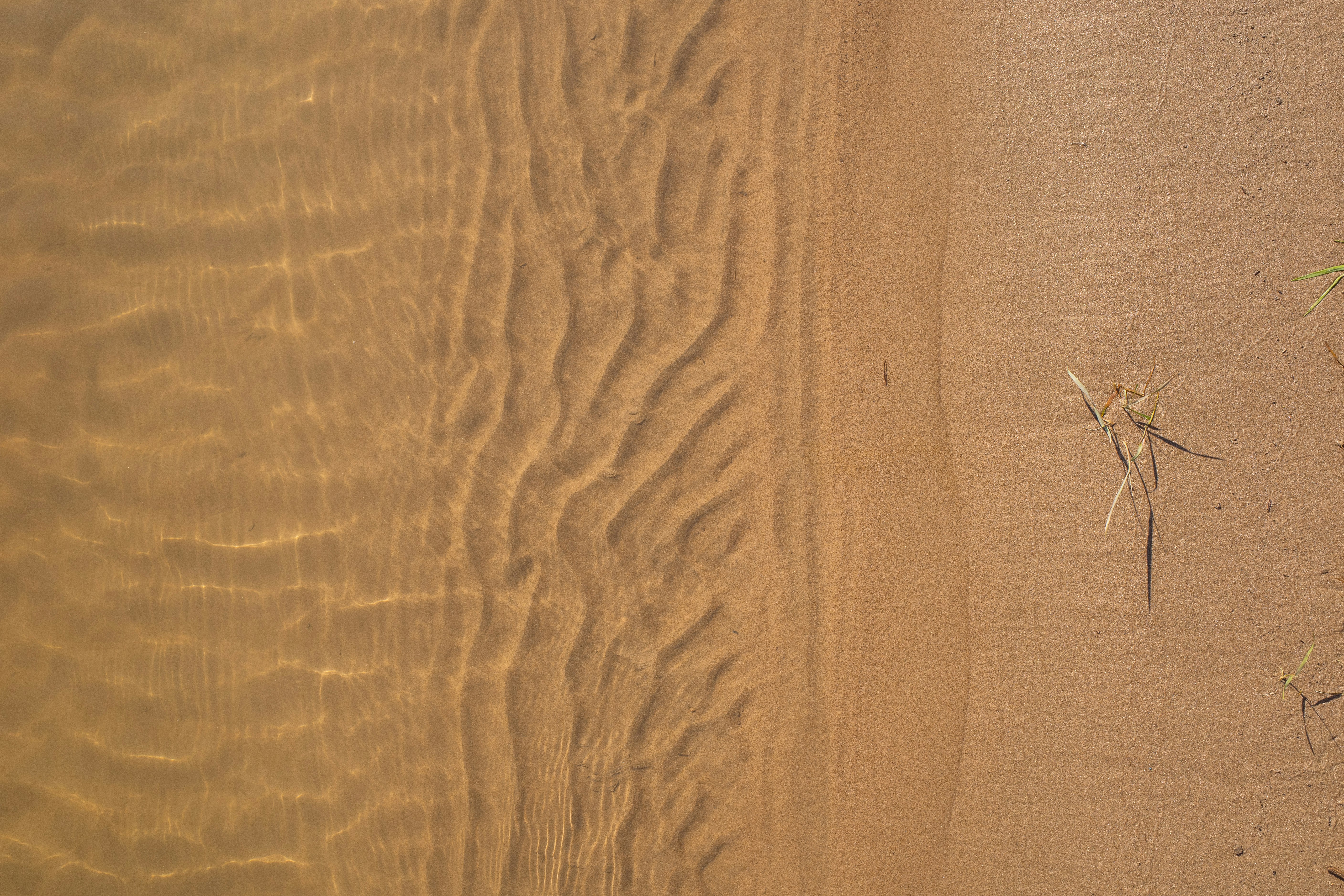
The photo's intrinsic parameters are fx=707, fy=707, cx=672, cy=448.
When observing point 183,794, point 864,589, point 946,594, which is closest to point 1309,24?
point 946,594

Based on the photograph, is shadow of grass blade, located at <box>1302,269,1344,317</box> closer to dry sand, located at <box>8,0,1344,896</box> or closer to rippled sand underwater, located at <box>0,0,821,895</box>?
dry sand, located at <box>8,0,1344,896</box>

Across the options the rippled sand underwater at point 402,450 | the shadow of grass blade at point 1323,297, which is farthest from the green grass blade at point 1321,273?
the rippled sand underwater at point 402,450

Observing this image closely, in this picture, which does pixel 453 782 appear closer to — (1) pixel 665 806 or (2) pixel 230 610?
(1) pixel 665 806

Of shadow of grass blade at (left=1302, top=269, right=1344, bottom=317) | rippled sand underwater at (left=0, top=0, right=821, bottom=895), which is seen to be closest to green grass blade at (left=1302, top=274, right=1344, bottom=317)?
shadow of grass blade at (left=1302, top=269, right=1344, bottom=317)

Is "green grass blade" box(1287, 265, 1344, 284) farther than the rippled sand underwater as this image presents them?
No

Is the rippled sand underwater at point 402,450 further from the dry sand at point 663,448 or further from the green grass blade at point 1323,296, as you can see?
the green grass blade at point 1323,296

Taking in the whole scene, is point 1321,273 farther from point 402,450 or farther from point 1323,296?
point 402,450

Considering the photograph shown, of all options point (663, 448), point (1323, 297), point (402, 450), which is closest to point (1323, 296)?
point (1323, 297)
